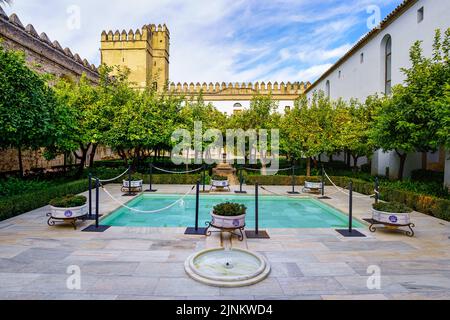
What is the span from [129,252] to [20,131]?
717cm

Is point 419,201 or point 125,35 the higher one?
point 125,35

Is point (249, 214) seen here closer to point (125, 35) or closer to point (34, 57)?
point (34, 57)

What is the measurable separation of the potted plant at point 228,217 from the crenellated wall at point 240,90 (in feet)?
115

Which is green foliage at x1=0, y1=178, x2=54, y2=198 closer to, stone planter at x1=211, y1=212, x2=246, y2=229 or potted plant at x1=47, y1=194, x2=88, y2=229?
potted plant at x1=47, y1=194, x2=88, y2=229

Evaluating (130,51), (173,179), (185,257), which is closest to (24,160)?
(173,179)

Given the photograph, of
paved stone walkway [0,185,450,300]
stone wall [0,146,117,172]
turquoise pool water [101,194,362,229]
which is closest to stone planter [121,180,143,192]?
turquoise pool water [101,194,362,229]

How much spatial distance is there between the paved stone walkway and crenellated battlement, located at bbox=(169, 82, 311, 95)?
114 ft

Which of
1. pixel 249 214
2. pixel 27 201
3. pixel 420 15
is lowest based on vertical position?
pixel 249 214

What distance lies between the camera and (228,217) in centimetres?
689

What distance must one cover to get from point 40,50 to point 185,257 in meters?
20.3

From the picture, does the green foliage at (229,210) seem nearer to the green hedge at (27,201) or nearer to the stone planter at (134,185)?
the green hedge at (27,201)

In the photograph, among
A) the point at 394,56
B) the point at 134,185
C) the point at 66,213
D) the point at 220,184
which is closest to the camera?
the point at 66,213
